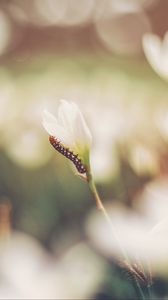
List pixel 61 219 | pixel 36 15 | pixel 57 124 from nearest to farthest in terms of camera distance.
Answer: pixel 57 124, pixel 61 219, pixel 36 15

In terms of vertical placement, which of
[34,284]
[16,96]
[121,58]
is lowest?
[34,284]

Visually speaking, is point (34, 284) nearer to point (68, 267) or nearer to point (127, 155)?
point (68, 267)

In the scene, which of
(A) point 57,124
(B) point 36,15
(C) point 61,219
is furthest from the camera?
(B) point 36,15

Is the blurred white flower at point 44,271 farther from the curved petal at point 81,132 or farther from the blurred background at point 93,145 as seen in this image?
the curved petal at point 81,132

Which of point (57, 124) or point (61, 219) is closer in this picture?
point (57, 124)

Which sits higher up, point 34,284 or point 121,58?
point 121,58

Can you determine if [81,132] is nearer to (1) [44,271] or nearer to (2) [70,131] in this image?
(2) [70,131]

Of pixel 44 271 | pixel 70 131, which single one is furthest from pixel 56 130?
pixel 44 271

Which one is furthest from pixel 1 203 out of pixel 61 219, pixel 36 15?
pixel 36 15
